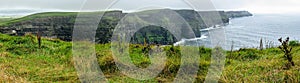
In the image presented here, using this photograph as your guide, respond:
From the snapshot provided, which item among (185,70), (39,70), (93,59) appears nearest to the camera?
(185,70)

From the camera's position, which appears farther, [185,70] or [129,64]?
[129,64]

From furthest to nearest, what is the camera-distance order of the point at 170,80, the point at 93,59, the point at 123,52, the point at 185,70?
the point at 123,52 < the point at 93,59 < the point at 185,70 < the point at 170,80

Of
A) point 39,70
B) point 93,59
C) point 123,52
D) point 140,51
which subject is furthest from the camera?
point 140,51

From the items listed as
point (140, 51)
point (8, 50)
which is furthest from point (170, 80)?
point (8, 50)

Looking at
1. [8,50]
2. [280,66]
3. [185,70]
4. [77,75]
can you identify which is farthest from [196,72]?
[8,50]

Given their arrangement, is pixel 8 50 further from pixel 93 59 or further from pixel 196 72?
pixel 196 72

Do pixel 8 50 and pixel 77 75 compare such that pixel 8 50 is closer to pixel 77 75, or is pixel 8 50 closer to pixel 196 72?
pixel 77 75
